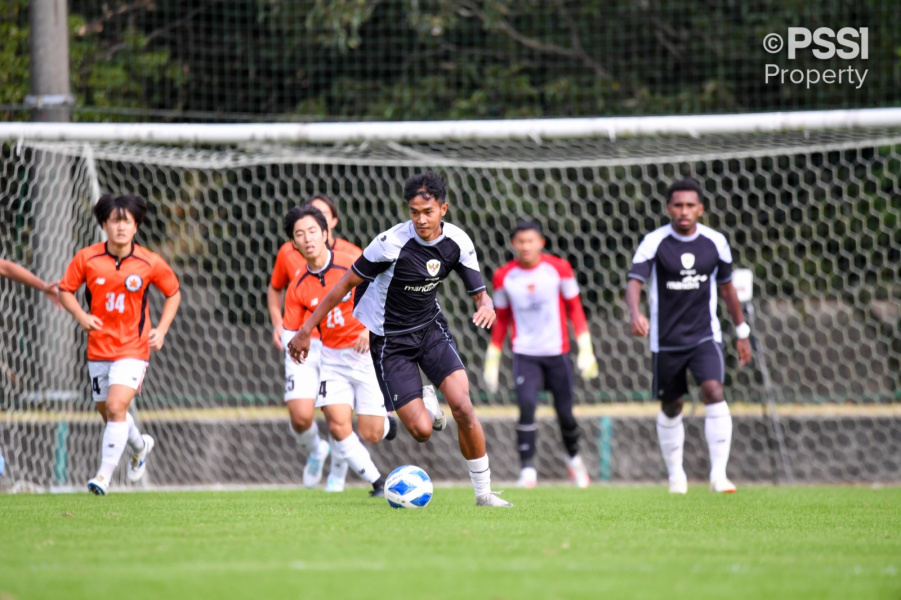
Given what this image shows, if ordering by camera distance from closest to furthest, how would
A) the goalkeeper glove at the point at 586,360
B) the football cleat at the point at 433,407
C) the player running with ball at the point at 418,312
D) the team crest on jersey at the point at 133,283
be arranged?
1. the player running with ball at the point at 418,312
2. the football cleat at the point at 433,407
3. the team crest on jersey at the point at 133,283
4. the goalkeeper glove at the point at 586,360

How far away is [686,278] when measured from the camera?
8.00 m

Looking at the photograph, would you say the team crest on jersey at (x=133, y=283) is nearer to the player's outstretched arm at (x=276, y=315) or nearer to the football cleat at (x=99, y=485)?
the player's outstretched arm at (x=276, y=315)

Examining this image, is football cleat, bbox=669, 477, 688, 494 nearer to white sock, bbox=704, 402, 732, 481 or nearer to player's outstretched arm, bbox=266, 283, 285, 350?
white sock, bbox=704, 402, 732, 481

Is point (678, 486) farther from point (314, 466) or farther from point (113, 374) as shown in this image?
point (113, 374)

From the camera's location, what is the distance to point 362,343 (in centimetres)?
738

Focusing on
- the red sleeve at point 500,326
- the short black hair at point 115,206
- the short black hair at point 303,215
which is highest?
the short black hair at point 115,206

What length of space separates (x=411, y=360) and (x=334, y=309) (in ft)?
5.38

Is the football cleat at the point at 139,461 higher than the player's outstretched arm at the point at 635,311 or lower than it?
lower

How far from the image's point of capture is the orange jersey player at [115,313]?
24.5ft

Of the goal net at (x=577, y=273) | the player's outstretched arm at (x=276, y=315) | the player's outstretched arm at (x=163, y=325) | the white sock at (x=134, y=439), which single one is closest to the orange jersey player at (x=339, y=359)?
the player's outstretched arm at (x=276, y=315)

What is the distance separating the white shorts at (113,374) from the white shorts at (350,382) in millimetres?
1338

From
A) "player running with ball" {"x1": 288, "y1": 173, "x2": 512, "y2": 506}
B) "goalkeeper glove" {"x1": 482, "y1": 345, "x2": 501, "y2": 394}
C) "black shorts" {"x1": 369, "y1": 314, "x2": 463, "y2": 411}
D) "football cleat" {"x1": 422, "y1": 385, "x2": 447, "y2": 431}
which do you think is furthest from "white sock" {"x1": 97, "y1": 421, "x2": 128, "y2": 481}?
"goalkeeper glove" {"x1": 482, "y1": 345, "x2": 501, "y2": 394}

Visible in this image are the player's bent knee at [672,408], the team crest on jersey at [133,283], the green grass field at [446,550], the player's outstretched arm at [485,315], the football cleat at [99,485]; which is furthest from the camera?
the player's bent knee at [672,408]

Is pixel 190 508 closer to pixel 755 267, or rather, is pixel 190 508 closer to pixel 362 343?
pixel 362 343
